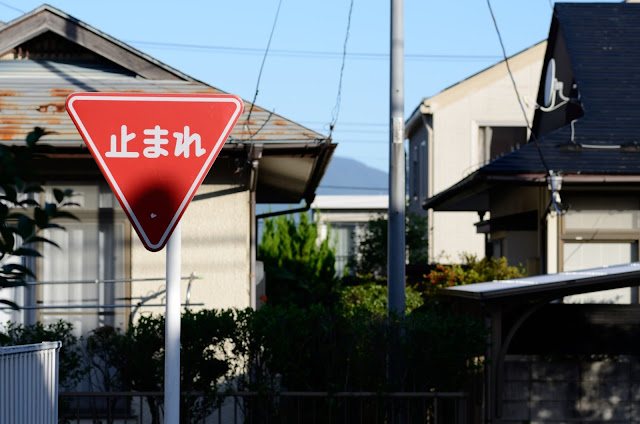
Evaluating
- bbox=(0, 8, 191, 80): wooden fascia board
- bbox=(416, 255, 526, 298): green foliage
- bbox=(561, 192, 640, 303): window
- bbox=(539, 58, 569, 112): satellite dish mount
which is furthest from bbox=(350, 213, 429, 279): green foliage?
bbox=(0, 8, 191, 80): wooden fascia board

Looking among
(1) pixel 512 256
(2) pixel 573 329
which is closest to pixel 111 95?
(2) pixel 573 329

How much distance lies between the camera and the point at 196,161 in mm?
3969

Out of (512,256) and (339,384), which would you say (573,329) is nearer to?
(339,384)

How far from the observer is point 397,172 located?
11.3m

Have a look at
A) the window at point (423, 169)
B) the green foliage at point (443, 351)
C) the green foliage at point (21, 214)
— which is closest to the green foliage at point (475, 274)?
the green foliage at point (443, 351)

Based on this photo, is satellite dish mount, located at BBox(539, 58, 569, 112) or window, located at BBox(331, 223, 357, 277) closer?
satellite dish mount, located at BBox(539, 58, 569, 112)

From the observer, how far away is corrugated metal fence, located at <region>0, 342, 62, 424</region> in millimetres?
5582

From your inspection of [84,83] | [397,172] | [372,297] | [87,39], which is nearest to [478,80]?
[372,297]

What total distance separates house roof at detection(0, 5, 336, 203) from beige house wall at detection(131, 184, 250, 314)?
2.24 ft

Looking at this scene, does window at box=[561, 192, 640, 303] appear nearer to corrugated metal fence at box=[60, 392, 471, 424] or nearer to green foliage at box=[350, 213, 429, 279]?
corrugated metal fence at box=[60, 392, 471, 424]

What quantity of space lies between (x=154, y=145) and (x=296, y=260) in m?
19.0

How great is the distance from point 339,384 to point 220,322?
1267 millimetres

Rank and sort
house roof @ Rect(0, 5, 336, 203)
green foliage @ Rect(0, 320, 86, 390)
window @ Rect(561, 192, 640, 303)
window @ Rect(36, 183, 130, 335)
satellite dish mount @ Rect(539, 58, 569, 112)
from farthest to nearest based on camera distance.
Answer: satellite dish mount @ Rect(539, 58, 569, 112), window @ Rect(561, 192, 640, 303), window @ Rect(36, 183, 130, 335), house roof @ Rect(0, 5, 336, 203), green foliage @ Rect(0, 320, 86, 390)

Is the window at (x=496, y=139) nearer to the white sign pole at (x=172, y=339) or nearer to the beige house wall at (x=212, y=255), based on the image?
the beige house wall at (x=212, y=255)
